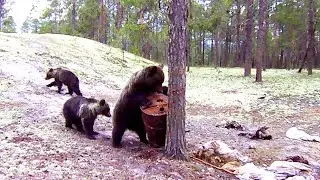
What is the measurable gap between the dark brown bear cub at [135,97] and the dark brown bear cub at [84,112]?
1.88 feet

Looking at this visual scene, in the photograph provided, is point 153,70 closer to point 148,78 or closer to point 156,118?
point 148,78

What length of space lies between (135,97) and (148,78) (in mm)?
422

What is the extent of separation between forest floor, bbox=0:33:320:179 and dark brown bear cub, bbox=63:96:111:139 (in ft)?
0.79

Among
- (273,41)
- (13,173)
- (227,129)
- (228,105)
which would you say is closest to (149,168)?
(13,173)

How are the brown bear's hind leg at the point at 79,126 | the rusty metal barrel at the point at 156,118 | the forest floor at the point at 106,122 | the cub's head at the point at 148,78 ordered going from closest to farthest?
the forest floor at the point at 106,122 → the rusty metal barrel at the point at 156,118 → the cub's head at the point at 148,78 → the brown bear's hind leg at the point at 79,126

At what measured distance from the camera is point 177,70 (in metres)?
5.87

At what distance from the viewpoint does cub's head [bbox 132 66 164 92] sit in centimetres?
655

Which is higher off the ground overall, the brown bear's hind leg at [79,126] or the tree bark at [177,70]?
the tree bark at [177,70]

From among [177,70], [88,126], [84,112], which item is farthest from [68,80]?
[177,70]

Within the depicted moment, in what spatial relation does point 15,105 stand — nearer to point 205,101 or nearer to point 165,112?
point 165,112

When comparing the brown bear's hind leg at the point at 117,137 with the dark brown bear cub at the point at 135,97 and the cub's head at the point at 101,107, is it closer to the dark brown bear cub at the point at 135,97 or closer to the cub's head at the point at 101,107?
the dark brown bear cub at the point at 135,97

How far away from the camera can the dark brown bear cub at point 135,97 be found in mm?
6566

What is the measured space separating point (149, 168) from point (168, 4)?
8.11 ft

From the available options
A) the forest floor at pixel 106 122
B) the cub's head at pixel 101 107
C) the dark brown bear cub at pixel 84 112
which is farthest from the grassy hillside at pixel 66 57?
the cub's head at pixel 101 107
